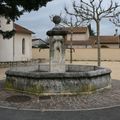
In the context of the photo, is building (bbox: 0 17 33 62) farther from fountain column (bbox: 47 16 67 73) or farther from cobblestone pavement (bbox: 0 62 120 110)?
cobblestone pavement (bbox: 0 62 120 110)

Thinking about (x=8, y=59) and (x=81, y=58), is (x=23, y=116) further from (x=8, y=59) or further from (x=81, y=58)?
(x=81, y=58)

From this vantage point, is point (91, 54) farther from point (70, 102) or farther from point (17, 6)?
point (70, 102)

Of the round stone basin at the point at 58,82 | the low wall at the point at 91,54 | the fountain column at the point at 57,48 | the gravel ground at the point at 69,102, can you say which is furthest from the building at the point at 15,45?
the gravel ground at the point at 69,102

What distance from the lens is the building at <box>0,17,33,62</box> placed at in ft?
135

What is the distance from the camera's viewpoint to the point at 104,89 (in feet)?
49.4

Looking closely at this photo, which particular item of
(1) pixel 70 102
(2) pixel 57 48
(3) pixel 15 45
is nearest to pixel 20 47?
(3) pixel 15 45

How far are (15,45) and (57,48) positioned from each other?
29.0 metres

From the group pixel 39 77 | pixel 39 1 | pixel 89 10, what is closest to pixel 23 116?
pixel 39 77

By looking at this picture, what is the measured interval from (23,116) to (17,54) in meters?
35.5

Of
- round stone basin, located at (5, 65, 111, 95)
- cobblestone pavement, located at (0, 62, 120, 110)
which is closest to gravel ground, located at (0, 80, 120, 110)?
cobblestone pavement, located at (0, 62, 120, 110)

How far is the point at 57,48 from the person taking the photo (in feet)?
52.5

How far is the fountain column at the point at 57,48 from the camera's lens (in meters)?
15.9

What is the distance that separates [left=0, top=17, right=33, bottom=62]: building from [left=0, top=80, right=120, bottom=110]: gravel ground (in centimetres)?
2702

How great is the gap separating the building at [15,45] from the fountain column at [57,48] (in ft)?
78.9
